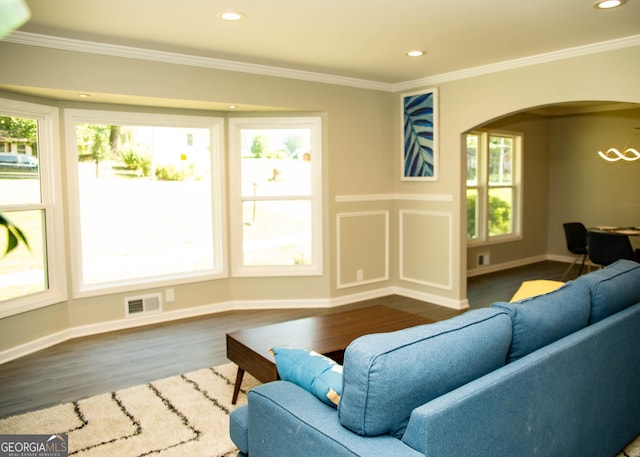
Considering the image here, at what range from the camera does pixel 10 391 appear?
3.28 meters

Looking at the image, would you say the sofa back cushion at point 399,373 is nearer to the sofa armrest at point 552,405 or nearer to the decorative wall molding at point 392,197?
the sofa armrest at point 552,405

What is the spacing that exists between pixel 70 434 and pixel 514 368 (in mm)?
2315

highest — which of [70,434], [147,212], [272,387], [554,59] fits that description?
[554,59]

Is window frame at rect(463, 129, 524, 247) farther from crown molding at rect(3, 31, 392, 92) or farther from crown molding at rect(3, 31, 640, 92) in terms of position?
crown molding at rect(3, 31, 392, 92)

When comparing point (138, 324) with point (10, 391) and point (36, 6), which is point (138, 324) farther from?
point (36, 6)

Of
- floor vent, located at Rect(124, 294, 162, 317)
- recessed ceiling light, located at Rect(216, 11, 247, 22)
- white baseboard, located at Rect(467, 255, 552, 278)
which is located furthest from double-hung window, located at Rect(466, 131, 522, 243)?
recessed ceiling light, located at Rect(216, 11, 247, 22)

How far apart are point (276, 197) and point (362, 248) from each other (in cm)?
114

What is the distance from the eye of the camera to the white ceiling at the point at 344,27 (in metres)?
3.14

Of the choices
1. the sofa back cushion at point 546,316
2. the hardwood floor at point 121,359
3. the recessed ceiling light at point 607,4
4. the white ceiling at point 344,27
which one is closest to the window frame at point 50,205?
the hardwood floor at point 121,359

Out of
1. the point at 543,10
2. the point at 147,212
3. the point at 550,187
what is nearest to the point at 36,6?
the point at 147,212

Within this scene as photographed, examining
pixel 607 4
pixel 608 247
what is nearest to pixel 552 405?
pixel 607 4

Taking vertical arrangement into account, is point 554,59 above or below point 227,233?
above

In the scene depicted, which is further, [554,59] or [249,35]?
[554,59]

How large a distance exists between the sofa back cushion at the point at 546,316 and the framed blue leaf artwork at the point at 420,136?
128 inches
